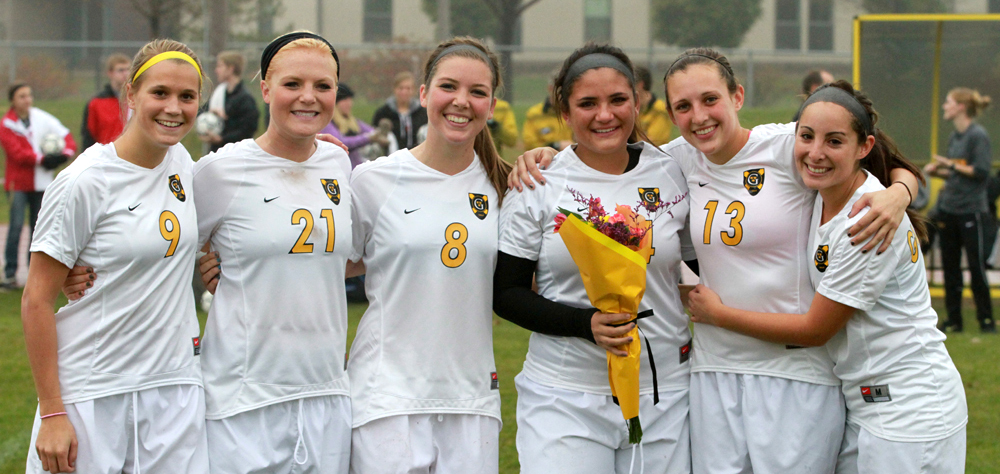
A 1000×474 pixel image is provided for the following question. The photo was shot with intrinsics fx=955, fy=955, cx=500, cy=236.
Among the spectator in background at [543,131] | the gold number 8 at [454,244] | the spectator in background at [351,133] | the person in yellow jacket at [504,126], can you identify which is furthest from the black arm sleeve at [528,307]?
the person in yellow jacket at [504,126]

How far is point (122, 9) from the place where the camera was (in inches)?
999

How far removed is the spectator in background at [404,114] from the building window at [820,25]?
51.6 ft

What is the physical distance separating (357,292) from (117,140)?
6493 mm

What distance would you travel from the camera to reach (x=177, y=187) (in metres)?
3.43

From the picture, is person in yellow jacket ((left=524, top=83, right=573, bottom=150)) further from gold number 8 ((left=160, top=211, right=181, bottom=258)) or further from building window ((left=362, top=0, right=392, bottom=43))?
building window ((left=362, top=0, right=392, bottom=43))

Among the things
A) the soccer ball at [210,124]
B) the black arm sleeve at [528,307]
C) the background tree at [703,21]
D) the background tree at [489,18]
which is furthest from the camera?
the background tree at [703,21]

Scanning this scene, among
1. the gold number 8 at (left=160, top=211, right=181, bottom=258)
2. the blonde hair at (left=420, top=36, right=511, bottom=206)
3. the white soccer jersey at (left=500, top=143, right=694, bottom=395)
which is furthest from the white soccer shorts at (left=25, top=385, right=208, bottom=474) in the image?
the blonde hair at (left=420, top=36, right=511, bottom=206)

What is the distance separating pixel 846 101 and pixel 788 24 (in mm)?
22098

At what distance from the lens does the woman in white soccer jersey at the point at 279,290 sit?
11.3 feet

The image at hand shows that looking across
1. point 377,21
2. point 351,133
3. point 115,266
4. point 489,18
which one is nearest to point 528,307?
point 115,266

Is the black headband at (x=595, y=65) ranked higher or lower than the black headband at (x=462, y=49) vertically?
lower

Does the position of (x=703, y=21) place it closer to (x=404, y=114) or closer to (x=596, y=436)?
(x=404, y=114)

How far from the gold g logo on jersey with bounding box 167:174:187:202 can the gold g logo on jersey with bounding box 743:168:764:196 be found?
6.90ft

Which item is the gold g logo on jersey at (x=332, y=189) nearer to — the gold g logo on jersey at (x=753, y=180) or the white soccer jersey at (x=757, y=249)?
the white soccer jersey at (x=757, y=249)
